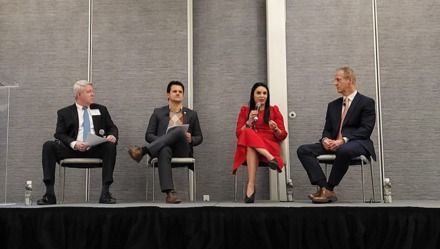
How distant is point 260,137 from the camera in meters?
4.23

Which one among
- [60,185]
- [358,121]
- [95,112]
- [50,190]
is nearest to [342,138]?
[358,121]

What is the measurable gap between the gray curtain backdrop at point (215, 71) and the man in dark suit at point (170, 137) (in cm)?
47

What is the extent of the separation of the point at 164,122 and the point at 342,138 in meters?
1.56

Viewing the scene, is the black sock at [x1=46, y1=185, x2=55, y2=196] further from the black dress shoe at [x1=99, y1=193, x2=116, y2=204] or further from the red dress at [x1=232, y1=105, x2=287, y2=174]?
the red dress at [x1=232, y1=105, x2=287, y2=174]

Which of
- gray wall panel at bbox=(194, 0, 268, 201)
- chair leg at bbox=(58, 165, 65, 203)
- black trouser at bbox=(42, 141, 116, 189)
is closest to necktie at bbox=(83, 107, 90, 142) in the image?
black trouser at bbox=(42, 141, 116, 189)

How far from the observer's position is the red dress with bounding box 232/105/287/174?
4125mm

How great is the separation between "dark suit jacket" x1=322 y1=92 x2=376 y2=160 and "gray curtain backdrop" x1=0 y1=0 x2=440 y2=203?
692 mm

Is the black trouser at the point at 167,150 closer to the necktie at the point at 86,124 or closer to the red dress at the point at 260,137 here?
the red dress at the point at 260,137

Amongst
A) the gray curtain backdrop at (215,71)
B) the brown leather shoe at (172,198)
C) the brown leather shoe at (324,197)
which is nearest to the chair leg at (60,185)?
the gray curtain backdrop at (215,71)

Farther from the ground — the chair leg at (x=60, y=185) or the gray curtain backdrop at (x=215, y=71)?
the gray curtain backdrop at (x=215, y=71)

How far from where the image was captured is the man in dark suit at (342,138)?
3.90 metres

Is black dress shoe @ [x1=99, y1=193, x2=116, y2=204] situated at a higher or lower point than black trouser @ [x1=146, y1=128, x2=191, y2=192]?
lower

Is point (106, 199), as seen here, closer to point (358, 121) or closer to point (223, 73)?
point (223, 73)
